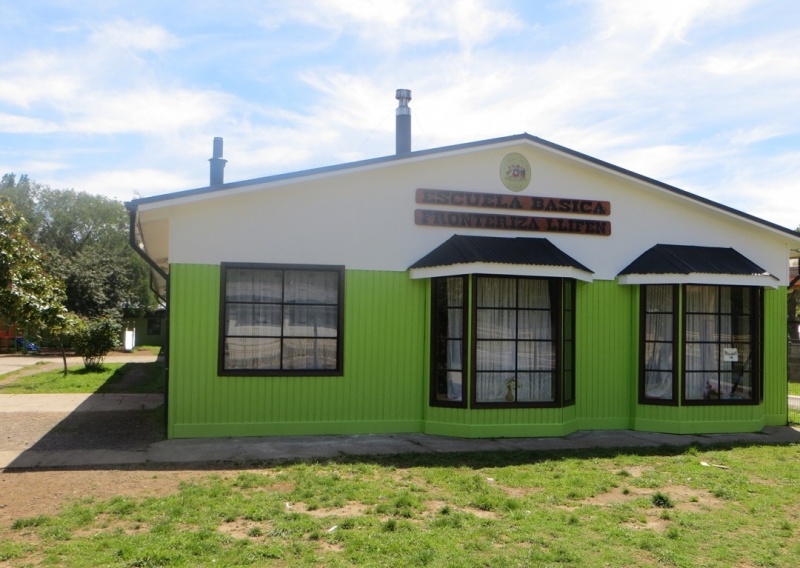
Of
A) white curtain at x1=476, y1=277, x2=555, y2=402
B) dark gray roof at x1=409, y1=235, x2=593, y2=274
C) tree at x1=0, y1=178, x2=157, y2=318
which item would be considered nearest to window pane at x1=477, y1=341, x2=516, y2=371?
white curtain at x1=476, y1=277, x2=555, y2=402

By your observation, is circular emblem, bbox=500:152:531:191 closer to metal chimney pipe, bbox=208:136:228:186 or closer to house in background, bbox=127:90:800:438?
house in background, bbox=127:90:800:438

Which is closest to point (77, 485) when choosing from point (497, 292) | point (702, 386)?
point (497, 292)

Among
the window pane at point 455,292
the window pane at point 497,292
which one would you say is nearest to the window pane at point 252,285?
the window pane at point 455,292

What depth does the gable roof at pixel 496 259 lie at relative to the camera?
406 inches

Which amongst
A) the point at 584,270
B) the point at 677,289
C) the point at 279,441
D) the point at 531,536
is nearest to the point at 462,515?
the point at 531,536

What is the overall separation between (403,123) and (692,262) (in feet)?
17.3

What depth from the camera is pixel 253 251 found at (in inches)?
409

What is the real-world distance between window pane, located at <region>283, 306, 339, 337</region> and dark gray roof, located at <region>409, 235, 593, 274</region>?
141cm

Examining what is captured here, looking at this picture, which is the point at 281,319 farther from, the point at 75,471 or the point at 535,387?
the point at 535,387

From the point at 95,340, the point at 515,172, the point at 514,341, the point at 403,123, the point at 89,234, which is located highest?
the point at 89,234

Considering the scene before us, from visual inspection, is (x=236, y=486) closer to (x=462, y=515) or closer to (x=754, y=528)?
(x=462, y=515)

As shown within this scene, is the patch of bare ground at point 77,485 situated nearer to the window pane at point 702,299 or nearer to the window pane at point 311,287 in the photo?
the window pane at point 311,287

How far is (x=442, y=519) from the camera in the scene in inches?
247

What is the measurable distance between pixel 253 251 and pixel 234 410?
2.25 m
